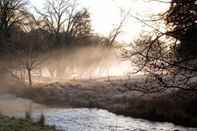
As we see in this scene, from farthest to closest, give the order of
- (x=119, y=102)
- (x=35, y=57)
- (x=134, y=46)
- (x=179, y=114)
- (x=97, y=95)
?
1. (x=35, y=57)
2. (x=97, y=95)
3. (x=119, y=102)
4. (x=179, y=114)
5. (x=134, y=46)

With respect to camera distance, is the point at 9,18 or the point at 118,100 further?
the point at 9,18

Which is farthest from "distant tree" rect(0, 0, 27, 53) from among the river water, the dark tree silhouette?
the dark tree silhouette

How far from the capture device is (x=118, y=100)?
37.5m

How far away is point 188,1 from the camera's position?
301 inches

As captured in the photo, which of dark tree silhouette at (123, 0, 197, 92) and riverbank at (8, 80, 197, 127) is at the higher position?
dark tree silhouette at (123, 0, 197, 92)

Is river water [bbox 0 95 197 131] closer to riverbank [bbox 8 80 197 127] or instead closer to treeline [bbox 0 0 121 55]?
riverbank [bbox 8 80 197 127]

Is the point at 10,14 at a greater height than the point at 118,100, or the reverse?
the point at 10,14

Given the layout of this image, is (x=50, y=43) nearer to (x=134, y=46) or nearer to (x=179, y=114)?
(x=179, y=114)

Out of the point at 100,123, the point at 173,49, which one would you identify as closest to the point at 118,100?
the point at 100,123

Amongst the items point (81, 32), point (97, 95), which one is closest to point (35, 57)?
point (97, 95)

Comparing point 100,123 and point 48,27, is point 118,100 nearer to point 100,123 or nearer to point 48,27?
point 100,123

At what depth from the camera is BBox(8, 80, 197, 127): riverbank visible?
29.2m

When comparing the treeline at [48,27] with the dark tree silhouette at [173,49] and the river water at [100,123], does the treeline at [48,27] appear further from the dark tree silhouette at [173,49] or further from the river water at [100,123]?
the dark tree silhouette at [173,49]

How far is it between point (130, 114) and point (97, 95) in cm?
1099
